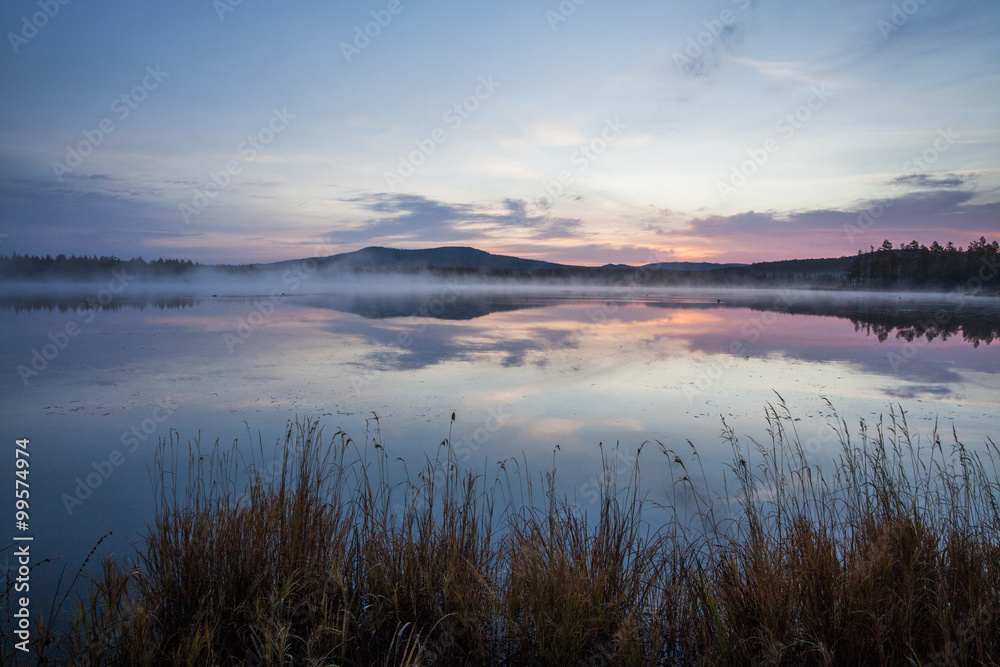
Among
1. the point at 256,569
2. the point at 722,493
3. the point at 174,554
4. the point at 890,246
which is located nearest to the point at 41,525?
the point at 174,554

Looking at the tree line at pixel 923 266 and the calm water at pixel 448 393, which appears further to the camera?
the tree line at pixel 923 266

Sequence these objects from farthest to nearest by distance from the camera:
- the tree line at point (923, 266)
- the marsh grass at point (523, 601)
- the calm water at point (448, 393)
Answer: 1. the tree line at point (923, 266)
2. the calm water at point (448, 393)
3. the marsh grass at point (523, 601)

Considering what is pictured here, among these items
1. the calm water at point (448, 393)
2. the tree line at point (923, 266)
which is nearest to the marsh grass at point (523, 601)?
the calm water at point (448, 393)

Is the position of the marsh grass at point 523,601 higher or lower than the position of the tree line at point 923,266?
lower

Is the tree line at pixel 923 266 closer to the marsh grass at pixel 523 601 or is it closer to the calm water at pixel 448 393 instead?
the calm water at pixel 448 393

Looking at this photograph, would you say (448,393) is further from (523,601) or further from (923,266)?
(923,266)

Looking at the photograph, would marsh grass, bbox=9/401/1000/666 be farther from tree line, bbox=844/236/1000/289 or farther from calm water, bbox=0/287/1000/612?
tree line, bbox=844/236/1000/289

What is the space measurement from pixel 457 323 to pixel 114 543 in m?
16.2

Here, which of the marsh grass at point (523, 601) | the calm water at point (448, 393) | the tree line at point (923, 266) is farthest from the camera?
the tree line at point (923, 266)

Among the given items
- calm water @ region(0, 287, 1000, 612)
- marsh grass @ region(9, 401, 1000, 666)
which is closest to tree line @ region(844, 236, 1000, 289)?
calm water @ region(0, 287, 1000, 612)

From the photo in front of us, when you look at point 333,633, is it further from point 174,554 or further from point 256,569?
point 174,554

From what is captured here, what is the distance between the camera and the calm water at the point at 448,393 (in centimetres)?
573

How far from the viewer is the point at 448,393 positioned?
28.4ft

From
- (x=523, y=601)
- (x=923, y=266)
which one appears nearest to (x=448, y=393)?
(x=523, y=601)
